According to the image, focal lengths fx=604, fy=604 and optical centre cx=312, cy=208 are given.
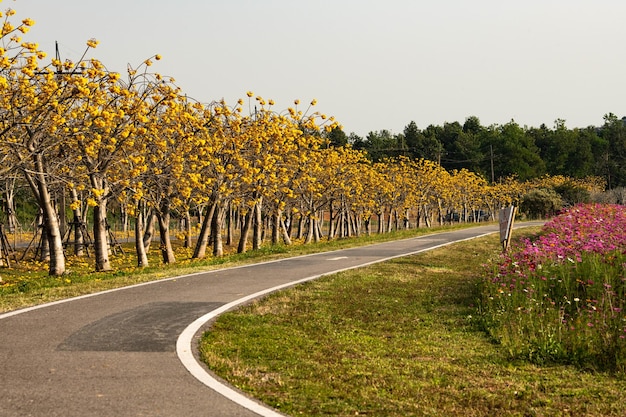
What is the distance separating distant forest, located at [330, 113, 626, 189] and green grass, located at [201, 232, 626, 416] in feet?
283

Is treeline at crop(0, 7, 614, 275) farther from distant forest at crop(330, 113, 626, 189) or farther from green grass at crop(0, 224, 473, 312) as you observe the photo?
distant forest at crop(330, 113, 626, 189)

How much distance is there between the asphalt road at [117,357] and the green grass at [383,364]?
0.44 meters

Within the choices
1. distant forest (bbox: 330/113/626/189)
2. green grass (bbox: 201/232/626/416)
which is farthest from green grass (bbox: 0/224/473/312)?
distant forest (bbox: 330/113/626/189)

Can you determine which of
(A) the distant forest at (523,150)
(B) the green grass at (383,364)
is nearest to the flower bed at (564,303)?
(B) the green grass at (383,364)

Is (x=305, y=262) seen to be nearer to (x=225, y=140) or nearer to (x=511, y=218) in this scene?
(x=511, y=218)

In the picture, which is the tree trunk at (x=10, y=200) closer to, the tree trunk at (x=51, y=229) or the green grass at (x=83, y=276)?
the green grass at (x=83, y=276)

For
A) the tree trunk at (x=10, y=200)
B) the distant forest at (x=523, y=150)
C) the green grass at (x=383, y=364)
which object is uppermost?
the distant forest at (x=523, y=150)

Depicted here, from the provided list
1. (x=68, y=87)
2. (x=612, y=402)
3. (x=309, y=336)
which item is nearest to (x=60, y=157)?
(x=68, y=87)

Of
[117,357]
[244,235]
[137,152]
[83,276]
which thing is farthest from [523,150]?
[117,357]

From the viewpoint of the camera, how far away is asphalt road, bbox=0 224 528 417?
5.23 m

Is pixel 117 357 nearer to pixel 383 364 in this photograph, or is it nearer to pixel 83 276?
pixel 383 364

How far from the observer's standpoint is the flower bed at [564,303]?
7.70 meters

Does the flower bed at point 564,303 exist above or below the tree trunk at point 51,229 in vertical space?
below

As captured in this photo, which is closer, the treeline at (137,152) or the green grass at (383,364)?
the green grass at (383,364)
